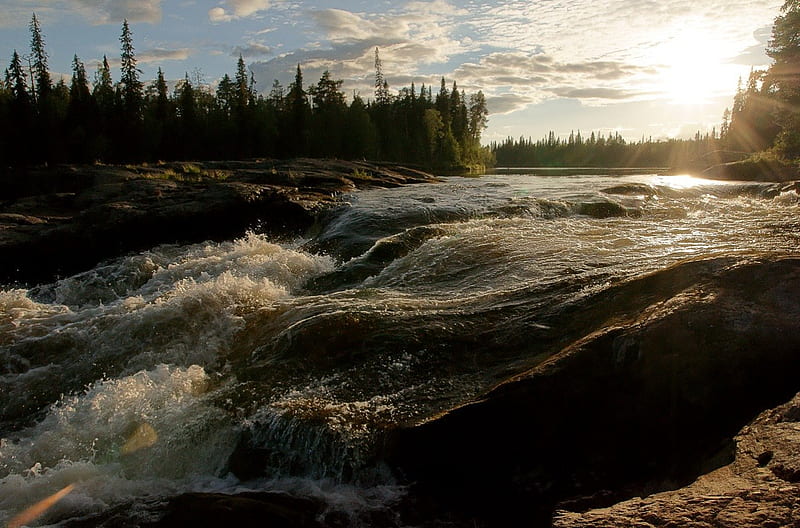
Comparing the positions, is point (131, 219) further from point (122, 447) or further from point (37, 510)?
point (37, 510)

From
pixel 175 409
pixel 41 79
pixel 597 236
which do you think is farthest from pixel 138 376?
pixel 41 79

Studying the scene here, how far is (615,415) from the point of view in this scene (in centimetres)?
414

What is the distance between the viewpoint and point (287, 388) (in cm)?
568

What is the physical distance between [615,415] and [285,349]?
162 inches

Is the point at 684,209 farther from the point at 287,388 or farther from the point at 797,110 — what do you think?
the point at 797,110

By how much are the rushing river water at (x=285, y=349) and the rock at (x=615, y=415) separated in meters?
0.55

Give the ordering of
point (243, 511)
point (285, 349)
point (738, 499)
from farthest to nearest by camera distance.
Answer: point (285, 349)
point (243, 511)
point (738, 499)

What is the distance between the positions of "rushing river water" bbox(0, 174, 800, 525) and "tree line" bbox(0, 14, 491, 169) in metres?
42.1

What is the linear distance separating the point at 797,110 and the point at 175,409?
38168 millimetres

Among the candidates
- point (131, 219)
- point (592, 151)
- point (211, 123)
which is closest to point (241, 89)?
point (211, 123)

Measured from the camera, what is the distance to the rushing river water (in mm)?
4695

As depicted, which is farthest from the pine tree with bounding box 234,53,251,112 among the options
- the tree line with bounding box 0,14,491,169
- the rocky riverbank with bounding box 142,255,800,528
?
the rocky riverbank with bounding box 142,255,800,528

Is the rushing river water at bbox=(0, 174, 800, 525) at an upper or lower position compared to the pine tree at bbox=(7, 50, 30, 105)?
lower

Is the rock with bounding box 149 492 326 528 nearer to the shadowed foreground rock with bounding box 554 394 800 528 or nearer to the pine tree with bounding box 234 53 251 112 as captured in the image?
the shadowed foreground rock with bounding box 554 394 800 528
